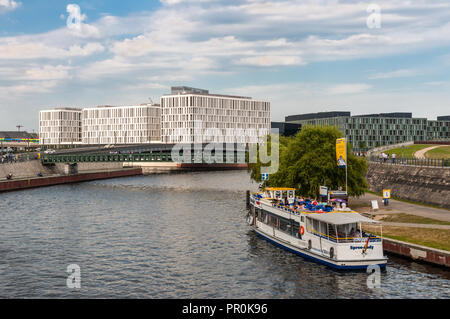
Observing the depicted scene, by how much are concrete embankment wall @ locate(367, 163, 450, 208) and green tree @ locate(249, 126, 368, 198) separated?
792cm

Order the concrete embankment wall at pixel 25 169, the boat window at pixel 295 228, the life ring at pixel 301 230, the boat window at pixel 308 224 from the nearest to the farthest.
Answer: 1. the boat window at pixel 308 224
2. the life ring at pixel 301 230
3. the boat window at pixel 295 228
4. the concrete embankment wall at pixel 25 169

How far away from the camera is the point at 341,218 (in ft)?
131

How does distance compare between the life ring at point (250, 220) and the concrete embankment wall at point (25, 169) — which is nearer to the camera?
the life ring at point (250, 220)

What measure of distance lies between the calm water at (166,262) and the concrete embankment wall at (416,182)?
76.5 ft

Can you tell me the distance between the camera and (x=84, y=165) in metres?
199

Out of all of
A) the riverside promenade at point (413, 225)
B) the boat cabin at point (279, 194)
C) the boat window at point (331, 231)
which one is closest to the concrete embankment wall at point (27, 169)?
the boat cabin at point (279, 194)

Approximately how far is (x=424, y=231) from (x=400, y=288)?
11.4 meters

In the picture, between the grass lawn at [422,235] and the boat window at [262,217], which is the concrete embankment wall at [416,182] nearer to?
the grass lawn at [422,235]

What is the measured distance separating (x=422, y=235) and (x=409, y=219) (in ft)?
28.1

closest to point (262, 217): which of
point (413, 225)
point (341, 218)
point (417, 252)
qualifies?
point (341, 218)

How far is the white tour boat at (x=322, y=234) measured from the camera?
125 ft

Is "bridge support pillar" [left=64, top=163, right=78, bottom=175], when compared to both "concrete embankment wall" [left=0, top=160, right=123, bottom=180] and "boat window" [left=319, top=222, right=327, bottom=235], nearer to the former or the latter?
"concrete embankment wall" [left=0, top=160, right=123, bottom=180]
